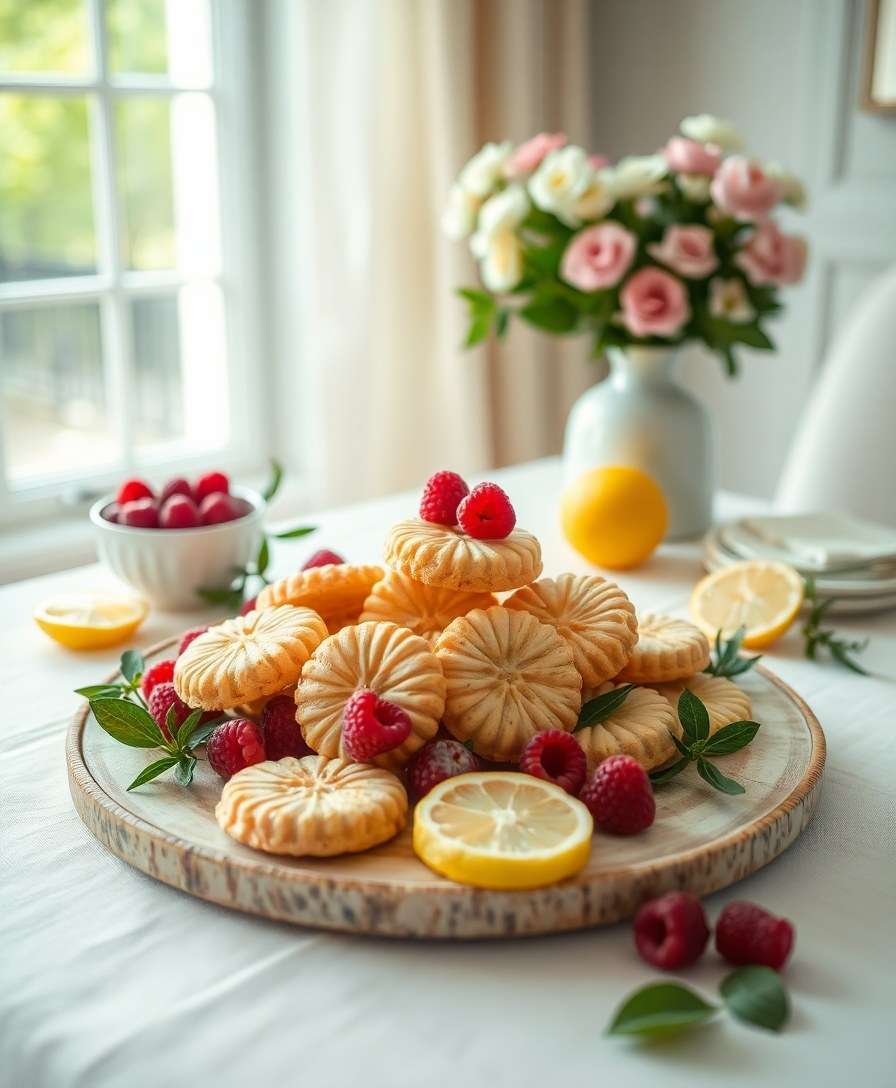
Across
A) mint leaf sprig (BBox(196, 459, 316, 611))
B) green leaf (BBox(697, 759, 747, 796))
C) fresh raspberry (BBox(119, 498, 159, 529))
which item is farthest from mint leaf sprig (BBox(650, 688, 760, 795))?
fresh raspberry (BBox(119, 498, 159, 529))

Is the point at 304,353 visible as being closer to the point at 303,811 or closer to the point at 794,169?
the point at 794,169

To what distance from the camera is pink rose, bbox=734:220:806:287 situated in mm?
1557

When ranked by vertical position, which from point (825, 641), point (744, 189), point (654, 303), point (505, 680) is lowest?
point (825, 641)

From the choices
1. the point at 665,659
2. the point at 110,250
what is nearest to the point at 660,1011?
the point at 665,659

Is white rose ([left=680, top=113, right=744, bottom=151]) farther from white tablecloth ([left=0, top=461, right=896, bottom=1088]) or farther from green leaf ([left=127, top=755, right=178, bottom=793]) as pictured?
green leaf ([left=127, top=755, right=178, bottom=793])

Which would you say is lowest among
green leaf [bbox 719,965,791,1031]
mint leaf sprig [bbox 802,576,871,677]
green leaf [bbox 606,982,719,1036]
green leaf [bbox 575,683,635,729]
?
mint leaf sprig [bbox 802,576,871,677]

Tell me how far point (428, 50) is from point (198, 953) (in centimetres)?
203

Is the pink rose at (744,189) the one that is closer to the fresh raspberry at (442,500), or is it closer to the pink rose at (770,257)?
the pink rose at (770,257)

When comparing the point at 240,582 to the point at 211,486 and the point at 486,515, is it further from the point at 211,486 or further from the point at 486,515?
the point at 486,515

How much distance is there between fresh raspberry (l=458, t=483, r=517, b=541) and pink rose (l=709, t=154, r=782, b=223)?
72 cm

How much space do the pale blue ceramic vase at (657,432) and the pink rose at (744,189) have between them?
21 cm

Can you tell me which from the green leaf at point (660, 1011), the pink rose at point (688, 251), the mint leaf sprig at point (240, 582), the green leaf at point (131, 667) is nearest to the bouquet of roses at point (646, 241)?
the pink rose at point (688, 251)

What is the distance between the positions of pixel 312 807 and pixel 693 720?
1.01 feet

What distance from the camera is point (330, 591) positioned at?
3.40ft
